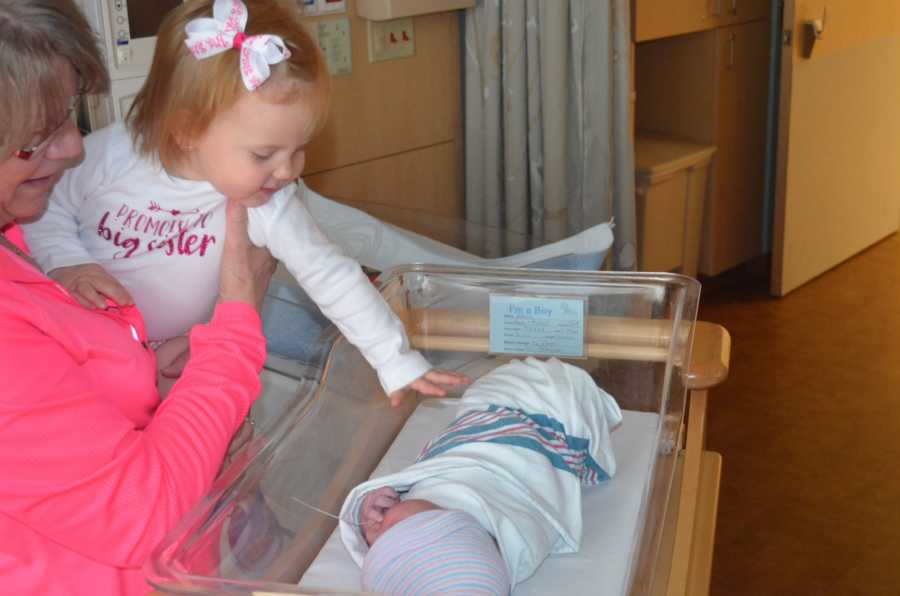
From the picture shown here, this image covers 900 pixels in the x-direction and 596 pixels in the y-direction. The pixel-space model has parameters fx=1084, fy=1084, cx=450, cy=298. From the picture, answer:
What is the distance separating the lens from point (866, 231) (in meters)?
4.21

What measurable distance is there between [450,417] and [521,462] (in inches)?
9.5

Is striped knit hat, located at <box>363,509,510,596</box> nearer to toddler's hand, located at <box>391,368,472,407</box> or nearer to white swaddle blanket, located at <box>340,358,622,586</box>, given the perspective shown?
white swaddle blanket, located at <box>340,358,622,586</box>

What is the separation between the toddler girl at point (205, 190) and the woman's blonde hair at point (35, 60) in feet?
1.08

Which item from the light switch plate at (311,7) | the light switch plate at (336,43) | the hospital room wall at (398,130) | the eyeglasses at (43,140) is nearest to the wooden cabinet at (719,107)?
the hospital room wall at (398,130)

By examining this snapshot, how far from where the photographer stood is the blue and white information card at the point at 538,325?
4.95ft

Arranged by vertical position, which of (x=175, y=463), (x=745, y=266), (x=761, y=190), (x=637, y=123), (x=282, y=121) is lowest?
(x=745, y=266)

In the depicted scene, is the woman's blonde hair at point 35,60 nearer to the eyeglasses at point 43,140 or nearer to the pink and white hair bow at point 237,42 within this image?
the eyeglasses at point 43,140

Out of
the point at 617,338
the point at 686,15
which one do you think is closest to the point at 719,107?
the point at 686,15

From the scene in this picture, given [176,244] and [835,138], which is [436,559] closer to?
[176,244]

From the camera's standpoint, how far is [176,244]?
150cm

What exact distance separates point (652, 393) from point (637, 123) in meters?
2.51

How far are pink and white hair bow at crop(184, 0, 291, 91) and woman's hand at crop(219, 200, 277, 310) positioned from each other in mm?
185

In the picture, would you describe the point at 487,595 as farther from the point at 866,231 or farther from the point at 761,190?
the point at 866,231

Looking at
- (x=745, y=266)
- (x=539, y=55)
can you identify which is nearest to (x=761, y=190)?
(x=745, y=266)
